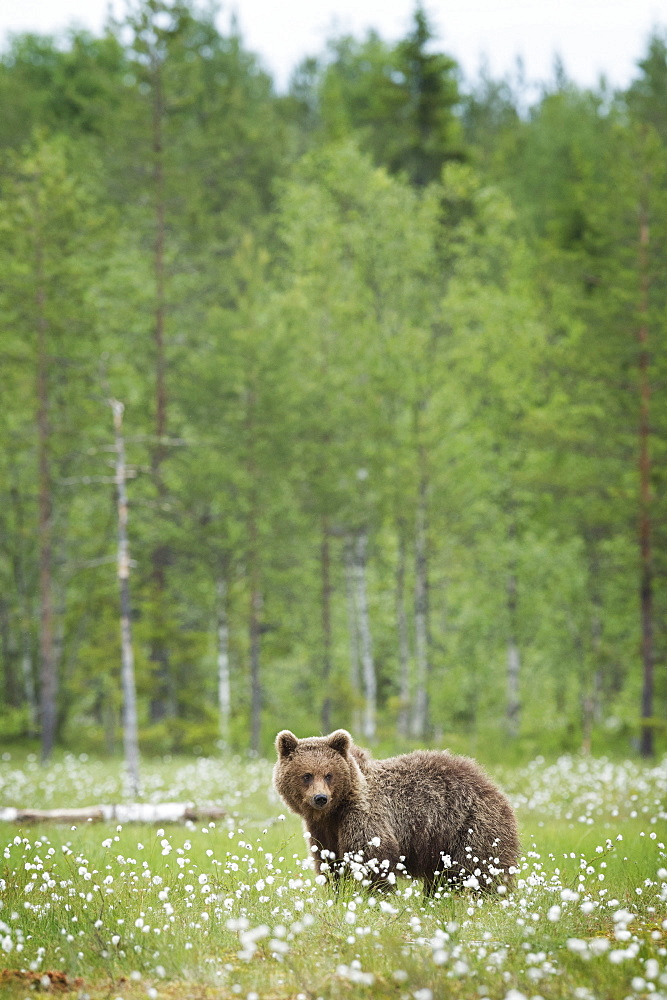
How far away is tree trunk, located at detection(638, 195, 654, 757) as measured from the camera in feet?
81.1

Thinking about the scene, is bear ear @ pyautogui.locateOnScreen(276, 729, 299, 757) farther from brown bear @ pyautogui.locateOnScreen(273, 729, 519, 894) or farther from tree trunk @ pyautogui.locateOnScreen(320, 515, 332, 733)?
tree trunk @ pyautogui.locateOnScreen(320, 515, 332, 733)

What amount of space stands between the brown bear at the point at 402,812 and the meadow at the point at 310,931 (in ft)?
1.01

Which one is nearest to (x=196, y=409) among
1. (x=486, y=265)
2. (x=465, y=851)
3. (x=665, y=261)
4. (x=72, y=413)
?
(x=72, y=413)

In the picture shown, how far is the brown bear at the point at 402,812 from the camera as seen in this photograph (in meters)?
7.87

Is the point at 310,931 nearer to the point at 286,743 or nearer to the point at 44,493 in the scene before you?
the point at 286,743

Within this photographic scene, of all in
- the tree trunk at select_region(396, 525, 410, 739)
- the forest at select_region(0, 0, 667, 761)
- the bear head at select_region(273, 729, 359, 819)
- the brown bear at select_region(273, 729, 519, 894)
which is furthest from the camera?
the tree trunk at select_region(396, 525, 410, 739)

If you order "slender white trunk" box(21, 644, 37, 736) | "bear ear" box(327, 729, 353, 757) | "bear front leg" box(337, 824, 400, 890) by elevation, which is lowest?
"slender white trunk" box(21, 644, 37, 736)

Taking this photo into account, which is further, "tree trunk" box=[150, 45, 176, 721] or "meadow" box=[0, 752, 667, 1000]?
"tree trunk" box=[150, 45, 176, 721]

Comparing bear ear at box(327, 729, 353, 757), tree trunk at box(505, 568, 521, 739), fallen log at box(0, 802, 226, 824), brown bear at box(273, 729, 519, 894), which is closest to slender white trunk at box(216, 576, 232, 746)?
tree trunk at box(505, 568, 521, 739)

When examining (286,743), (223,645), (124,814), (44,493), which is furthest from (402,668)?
(286,743)

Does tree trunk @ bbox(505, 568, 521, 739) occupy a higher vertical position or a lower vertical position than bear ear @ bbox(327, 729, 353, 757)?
lower

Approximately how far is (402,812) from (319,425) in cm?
2095

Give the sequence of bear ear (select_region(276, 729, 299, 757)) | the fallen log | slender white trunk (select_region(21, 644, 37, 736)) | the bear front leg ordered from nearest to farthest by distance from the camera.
A: the bear front leg
bear ear (select_region(276, 729, 299, 757))
the fallen log
slender white trunk (select_region(21, 644, 37, 736))

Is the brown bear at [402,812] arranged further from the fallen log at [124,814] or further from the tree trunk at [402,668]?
the tree trunk at [402,668]
